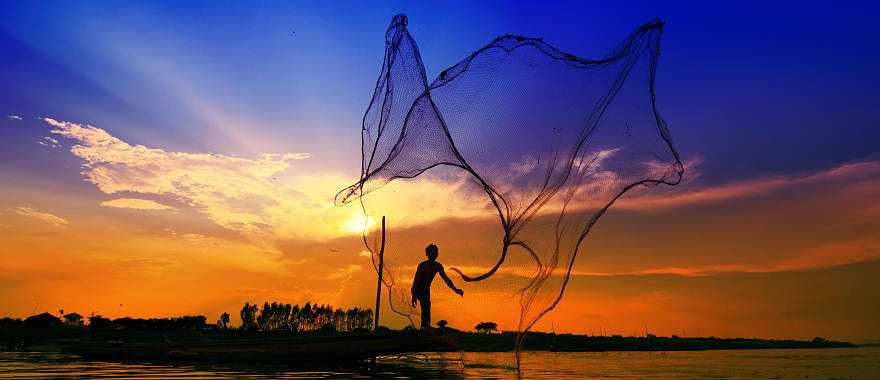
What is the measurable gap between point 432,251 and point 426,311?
1834mm

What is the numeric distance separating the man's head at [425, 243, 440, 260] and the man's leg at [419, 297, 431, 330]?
1.21 metres

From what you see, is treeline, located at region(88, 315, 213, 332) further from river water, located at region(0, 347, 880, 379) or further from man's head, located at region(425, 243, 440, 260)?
man's head, located at region(425, 243, 440, 260)

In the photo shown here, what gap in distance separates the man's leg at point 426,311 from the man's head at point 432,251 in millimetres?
1214

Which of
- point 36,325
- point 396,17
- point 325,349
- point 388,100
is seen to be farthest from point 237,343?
point 36,325

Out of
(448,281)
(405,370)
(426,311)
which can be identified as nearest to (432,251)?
(448,281)

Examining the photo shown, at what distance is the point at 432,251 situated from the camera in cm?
1509

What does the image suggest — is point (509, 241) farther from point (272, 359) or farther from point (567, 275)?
point (272, 359)

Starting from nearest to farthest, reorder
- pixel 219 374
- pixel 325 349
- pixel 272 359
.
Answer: pixel 219 374 → pixel 325 349 → pixel 272 359

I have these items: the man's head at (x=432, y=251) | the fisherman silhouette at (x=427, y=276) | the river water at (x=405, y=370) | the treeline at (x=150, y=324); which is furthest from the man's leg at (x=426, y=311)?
the treeline at (x=150, y=324)

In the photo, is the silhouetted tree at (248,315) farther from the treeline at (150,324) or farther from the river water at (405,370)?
the river water at (405,370)

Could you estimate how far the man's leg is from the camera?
51.0ft

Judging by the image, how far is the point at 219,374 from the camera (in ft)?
53.3

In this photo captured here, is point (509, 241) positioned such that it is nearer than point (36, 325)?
Yes

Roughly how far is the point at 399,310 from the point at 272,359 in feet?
23.6
